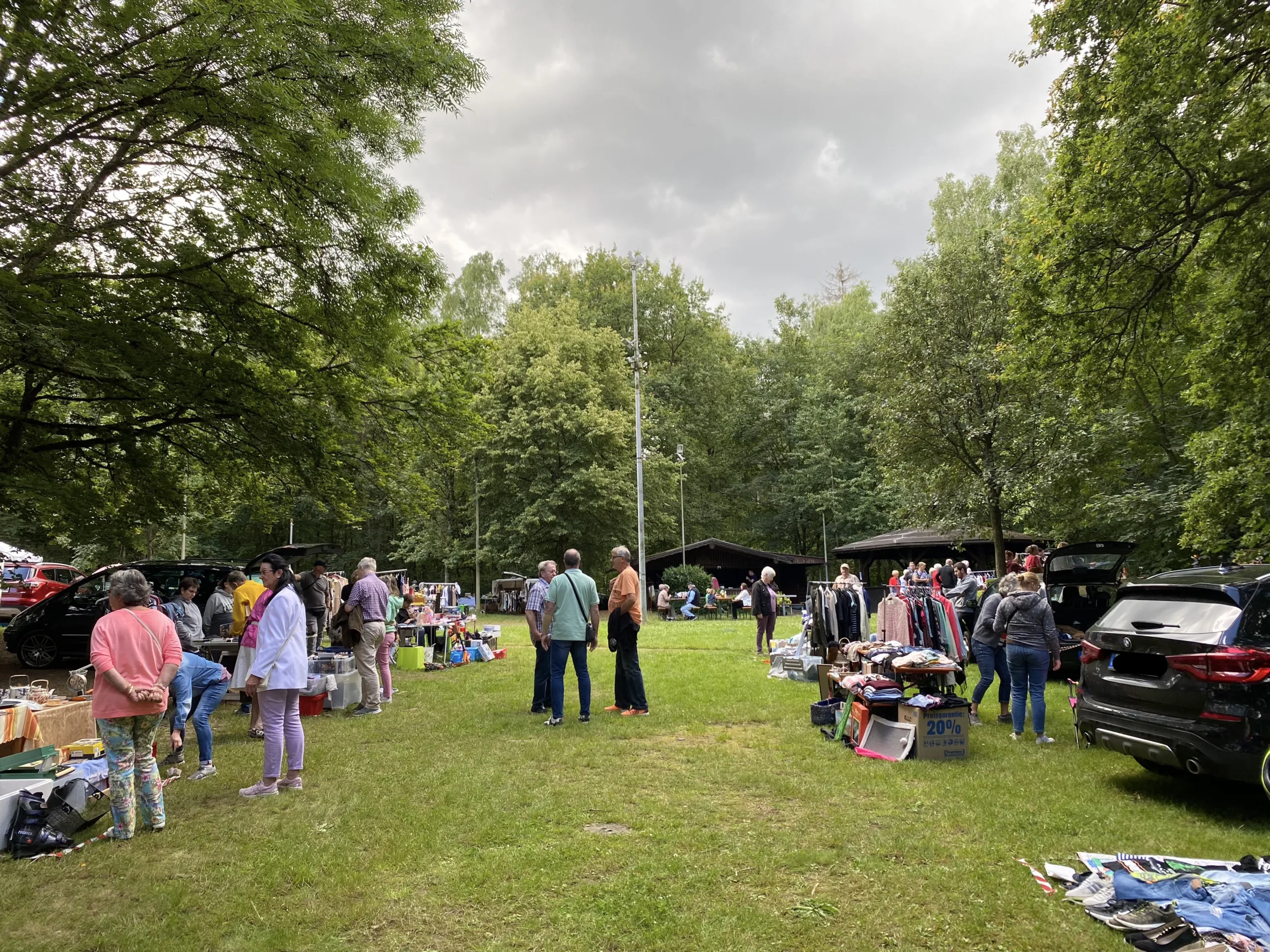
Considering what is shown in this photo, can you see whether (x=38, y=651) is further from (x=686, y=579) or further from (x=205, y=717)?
(x=686, y=579)

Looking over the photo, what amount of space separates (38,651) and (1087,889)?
49.9 feet

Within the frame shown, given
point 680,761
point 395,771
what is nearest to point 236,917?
point 395,771

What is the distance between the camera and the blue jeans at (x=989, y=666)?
8.31 metres

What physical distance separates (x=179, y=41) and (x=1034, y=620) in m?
9.75

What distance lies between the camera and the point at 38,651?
1266 cm

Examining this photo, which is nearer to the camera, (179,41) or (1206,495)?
(179,41)

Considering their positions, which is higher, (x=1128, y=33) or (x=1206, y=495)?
(x=1128, y=33)

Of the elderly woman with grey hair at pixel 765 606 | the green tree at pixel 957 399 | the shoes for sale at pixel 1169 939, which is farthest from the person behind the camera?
the green tree at pixel 957 399

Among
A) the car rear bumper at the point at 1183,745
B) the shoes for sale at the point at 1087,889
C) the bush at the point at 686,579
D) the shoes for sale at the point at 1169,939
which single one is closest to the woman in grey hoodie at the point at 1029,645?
the car rear bumper at the point at 1183,745

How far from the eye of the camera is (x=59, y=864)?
457cm

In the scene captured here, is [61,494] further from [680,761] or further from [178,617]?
[680,761]

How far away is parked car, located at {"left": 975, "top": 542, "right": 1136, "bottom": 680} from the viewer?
33.3ft

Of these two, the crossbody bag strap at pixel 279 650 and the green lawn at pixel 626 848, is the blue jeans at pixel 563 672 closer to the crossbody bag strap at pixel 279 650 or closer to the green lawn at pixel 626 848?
the green lawn at pixel 626 848

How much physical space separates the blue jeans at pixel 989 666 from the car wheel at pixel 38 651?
14.3 meters
